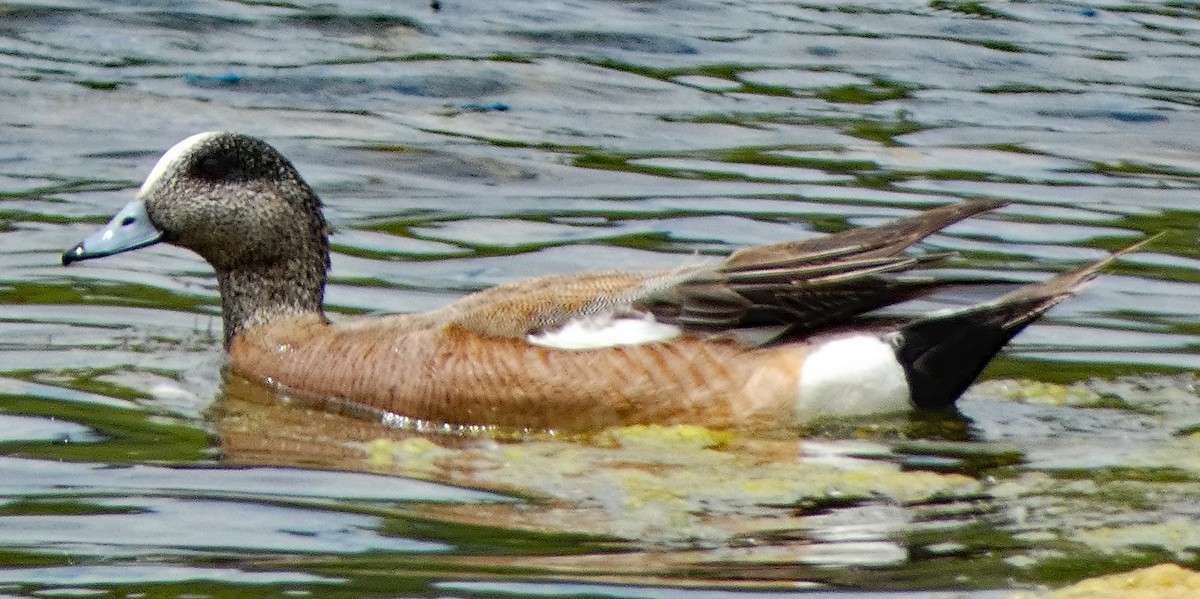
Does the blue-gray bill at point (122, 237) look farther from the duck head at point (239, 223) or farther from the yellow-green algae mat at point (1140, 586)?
the yellow-green algae mat at point (1140, 586)

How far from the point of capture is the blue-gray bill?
7.27 meters

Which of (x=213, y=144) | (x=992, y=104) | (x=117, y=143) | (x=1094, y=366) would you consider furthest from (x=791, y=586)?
(x=992, y=104)

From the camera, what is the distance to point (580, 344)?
6590mm

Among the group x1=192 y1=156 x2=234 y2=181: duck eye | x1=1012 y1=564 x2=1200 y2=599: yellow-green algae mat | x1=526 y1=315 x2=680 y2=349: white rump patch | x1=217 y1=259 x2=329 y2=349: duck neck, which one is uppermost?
x1=192 y1=156 x2=234 y2=181: duck eye

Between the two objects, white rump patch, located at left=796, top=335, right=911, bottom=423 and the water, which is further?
white rump patch, located at left=796, top=335, right=911, bottom=423

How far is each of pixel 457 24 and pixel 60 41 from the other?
2261 mm

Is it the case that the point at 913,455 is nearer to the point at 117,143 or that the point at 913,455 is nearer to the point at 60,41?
the point at 117,143

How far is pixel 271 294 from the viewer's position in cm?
748

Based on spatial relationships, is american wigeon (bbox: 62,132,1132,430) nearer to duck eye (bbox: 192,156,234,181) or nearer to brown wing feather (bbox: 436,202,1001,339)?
brown wing feather (bbox: 436,202,1001,339)

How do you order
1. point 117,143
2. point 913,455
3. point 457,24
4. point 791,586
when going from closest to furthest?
point 791,586
point 913,455
point 117,143
point 457,24

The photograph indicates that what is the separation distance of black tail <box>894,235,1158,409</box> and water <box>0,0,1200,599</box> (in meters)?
0.14

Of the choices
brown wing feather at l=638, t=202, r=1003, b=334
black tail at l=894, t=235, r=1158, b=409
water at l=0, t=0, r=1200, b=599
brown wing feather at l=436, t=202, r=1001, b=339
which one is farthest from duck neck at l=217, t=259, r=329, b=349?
black tail at l=894, t=235, r=1158, b=409

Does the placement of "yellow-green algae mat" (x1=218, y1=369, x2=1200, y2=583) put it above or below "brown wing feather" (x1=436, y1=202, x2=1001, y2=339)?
below

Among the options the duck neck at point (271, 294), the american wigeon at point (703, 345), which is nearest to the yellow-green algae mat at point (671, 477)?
the american wigeon at point (703, 345)
